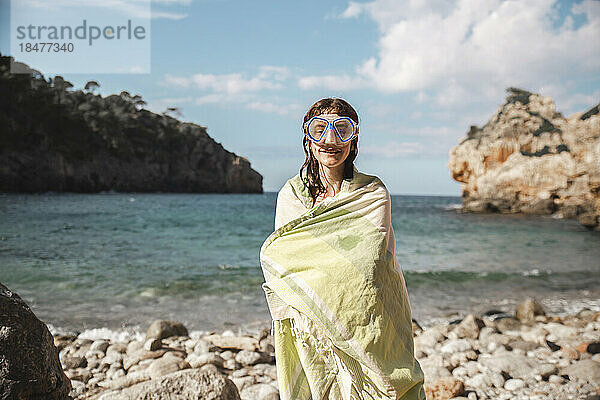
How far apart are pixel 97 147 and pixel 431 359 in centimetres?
6972

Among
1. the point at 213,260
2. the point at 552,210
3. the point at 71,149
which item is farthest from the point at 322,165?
the point at 71,149

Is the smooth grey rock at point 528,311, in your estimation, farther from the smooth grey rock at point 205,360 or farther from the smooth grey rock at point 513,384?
the smooth grey rock at point 205,360

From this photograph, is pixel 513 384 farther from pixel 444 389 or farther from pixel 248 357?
pixel 248 357

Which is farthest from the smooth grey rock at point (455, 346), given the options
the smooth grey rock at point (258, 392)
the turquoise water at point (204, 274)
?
the smooth grey rock at point (258, 392)

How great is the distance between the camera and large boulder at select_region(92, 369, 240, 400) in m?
3.27

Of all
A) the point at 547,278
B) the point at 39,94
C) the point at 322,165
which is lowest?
the point at 547,278

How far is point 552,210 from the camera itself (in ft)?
137

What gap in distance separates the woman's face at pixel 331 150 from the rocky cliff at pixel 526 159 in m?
36.5

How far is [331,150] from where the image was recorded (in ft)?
8.33

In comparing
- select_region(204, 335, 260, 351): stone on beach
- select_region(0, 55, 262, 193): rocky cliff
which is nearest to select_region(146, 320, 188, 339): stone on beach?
select_region(204, 335, 260, 351): stone on beach

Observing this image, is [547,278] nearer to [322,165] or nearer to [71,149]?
[322,165]

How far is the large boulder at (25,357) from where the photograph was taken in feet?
8.54

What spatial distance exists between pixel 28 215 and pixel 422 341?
26.9 meters

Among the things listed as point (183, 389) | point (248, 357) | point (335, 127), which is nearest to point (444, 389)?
point (248, 357)
